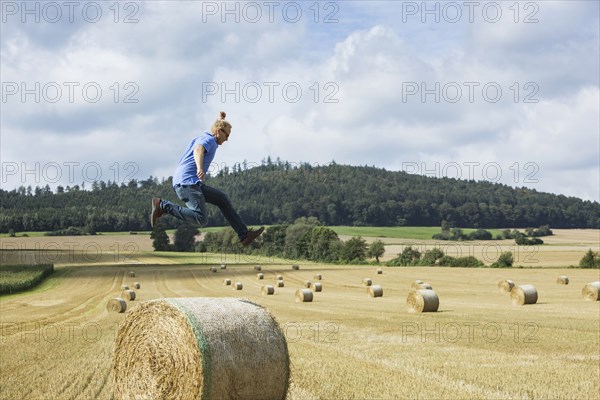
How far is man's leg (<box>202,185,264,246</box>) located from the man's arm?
29 cm

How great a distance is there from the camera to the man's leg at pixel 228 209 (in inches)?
340

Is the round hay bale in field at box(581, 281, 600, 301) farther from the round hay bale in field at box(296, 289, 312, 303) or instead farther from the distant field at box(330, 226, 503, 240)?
the distant field at box(330, 226, 503, 240)

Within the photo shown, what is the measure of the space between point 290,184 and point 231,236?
54.4m

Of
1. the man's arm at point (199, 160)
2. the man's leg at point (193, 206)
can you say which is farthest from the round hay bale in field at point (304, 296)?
the man's arm at point (199, 160)

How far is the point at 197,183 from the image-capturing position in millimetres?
8438

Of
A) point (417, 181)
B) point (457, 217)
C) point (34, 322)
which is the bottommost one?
point (34, 322)

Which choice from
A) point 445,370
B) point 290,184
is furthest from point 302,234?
point 445,370

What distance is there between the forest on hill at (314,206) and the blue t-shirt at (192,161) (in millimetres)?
85215

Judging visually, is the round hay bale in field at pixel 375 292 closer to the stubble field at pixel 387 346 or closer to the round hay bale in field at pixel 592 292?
the stubble field at pixel 387 346

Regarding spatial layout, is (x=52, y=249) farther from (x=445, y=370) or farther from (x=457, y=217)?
(x=445, y=370)

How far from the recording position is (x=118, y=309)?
3222 cm

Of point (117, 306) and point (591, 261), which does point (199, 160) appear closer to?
point (117, 306)

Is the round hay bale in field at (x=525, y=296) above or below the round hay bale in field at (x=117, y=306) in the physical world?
above

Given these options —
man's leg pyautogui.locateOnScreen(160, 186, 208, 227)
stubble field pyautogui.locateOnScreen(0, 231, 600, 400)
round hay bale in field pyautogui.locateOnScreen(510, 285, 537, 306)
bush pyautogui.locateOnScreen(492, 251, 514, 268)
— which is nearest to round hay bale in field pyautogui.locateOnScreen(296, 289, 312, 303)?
stubble field pyautogui.locateOnScreen(0, 231, 600, 400)
